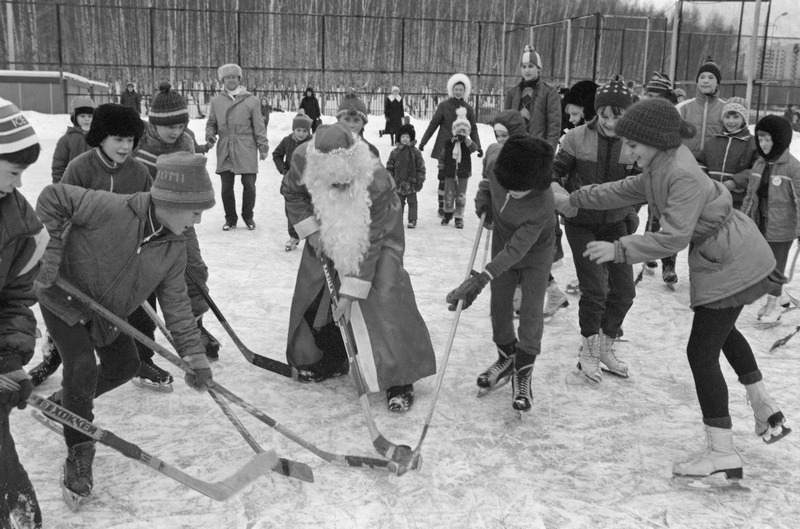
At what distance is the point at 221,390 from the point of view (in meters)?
2.60

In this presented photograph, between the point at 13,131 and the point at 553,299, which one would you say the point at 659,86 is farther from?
the point at 13,131

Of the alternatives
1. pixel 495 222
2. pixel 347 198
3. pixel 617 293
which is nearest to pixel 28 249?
pixel 347 198

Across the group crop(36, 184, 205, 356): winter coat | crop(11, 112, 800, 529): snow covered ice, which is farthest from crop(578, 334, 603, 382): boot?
crop(36, 184, 205, 356): winter coat

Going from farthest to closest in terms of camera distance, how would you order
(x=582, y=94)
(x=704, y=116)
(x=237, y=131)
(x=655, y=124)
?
(x=237, y=131), (x=704, y=116), (x=582, y=94), (x=655, y=124)

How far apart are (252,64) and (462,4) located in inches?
356

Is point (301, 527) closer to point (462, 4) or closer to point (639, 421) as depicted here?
point (639, 421)

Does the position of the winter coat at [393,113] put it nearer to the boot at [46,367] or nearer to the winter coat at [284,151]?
the winter coat at [284,151]

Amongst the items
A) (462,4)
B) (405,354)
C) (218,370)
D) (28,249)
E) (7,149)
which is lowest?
(218,370)

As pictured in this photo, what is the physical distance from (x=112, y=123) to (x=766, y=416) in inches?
120

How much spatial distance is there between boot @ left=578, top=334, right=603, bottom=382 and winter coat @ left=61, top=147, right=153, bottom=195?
2394 millimetres

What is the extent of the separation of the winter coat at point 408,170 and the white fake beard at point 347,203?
4586mm

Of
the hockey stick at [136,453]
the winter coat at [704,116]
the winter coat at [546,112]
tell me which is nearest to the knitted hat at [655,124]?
the hockey stick at [136,453]

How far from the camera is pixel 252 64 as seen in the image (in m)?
23.1

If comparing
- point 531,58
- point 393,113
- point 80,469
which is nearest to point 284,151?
point 531,58
